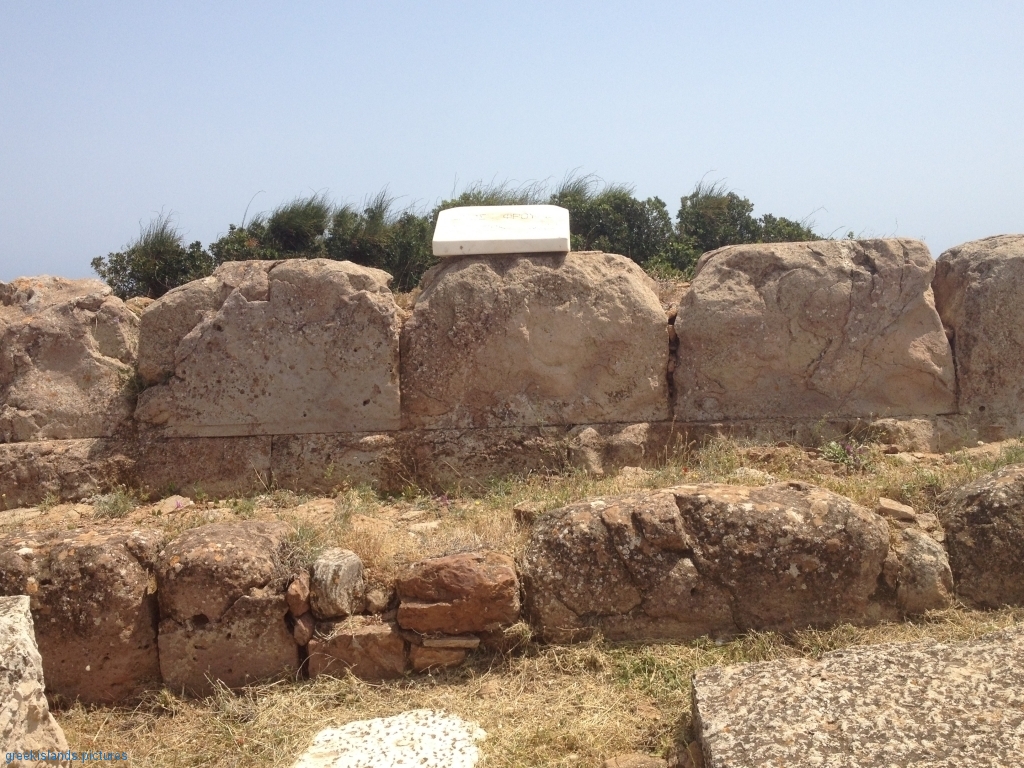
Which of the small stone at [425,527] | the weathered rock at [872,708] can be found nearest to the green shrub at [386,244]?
the small stone at [425,527]

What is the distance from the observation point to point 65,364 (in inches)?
239

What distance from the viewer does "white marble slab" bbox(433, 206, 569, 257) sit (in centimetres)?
607

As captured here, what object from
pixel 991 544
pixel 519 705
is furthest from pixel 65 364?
pixel 991 544

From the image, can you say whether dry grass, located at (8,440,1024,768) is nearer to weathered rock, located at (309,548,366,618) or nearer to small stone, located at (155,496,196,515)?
weathered rock, located at (309,548,366,618)

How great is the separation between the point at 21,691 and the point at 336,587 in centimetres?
141

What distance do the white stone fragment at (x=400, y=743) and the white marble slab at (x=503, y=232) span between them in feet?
10.2

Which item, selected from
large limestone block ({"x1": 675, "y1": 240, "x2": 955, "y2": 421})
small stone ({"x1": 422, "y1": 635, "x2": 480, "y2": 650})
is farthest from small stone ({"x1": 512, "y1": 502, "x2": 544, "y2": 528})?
large limestone block ({"x1": 675, "y1": 240, "x2": 955, "y2": 421})

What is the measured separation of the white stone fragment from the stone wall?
221cm

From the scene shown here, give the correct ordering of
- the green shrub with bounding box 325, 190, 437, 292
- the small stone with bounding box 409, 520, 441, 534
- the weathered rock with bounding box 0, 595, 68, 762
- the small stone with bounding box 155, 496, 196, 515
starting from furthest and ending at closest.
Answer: the green shrub with bounding box 325, 190, 437, 292 → the small stone with bounding box 155, 496, 196, 515 → the small stone with bounding box 409, 520, 441, 534 → the weathered rock with bounding box 0, 595, 68, 762

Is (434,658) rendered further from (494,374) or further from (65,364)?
(65,364)

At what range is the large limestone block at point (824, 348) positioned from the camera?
597cm

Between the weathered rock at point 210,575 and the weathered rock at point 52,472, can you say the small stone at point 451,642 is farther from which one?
the weathered rock at point 52,472

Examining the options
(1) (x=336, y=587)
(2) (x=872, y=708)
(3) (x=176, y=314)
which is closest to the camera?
(2) (x=872, y=708)

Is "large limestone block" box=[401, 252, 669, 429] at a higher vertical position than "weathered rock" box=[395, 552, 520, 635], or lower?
higher
